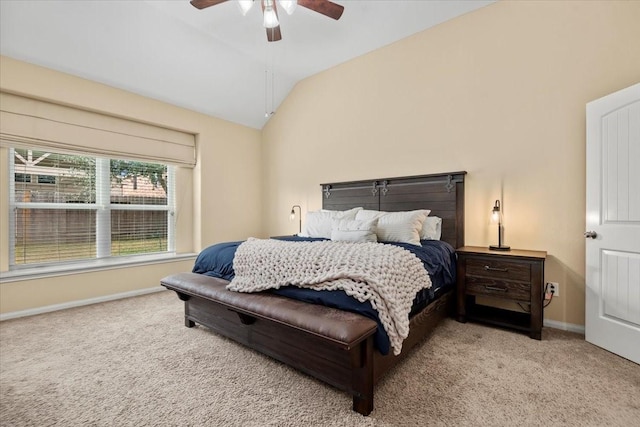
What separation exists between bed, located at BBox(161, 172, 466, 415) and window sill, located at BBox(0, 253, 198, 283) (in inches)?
59.4

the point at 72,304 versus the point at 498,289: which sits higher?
the point at 498,289

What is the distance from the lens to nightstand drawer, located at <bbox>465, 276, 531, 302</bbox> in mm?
2373

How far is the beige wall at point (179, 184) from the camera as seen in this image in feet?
9.43

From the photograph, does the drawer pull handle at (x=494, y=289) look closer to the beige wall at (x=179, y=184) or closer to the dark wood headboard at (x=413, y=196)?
the dark wood headboard at (x=413, y=196)

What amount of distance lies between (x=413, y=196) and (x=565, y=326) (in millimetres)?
1783

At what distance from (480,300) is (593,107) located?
192cm

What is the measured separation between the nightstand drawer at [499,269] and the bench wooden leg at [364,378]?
1.60 m

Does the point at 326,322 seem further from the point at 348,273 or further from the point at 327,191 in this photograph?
the point at 327,191

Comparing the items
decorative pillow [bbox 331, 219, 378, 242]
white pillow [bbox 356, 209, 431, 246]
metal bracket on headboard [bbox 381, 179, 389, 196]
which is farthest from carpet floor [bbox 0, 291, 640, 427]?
metal bracket on headboard [bbox 381, 179, 389, 196]

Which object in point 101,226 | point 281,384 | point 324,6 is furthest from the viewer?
point 101,226

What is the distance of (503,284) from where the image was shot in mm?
2465

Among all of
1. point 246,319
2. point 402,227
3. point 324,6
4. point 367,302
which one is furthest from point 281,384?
point 324,6

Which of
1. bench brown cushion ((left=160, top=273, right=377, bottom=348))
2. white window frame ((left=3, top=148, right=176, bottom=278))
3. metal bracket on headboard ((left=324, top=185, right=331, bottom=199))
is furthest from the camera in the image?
metal bracket on headboard ((left=324, top=185, right=331, bottom=199))

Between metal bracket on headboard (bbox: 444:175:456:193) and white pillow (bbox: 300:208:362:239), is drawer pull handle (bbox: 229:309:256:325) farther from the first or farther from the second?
metal bracket on headboard (bbox: 444:175:456:193)
